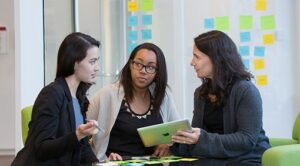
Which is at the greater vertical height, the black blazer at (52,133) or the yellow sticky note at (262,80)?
the yellow sticky note at (262,80)

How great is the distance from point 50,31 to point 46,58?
11.2 inches

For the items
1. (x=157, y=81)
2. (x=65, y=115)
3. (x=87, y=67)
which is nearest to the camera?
(x=65, y=115)

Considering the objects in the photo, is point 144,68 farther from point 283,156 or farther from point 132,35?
point 132,35

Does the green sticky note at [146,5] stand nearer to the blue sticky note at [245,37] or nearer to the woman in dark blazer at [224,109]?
the blue sticky note at [245,37]

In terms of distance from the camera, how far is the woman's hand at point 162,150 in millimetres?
2424

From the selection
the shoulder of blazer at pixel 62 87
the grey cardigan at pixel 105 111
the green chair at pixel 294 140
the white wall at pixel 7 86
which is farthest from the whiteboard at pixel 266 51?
the white wall at pixel 7 86

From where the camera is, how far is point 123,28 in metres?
4.48

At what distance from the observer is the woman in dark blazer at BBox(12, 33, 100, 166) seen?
6.23 ft

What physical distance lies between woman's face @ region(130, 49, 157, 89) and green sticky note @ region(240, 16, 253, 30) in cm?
160

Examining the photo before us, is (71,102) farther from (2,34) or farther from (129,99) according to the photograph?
(2,34)

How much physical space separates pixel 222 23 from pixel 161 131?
6.85ft

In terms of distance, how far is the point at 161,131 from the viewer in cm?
212

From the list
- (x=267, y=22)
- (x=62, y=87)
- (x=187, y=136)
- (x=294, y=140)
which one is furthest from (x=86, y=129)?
(x=267, y=22)

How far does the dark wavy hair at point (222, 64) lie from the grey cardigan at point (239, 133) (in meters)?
0.04
